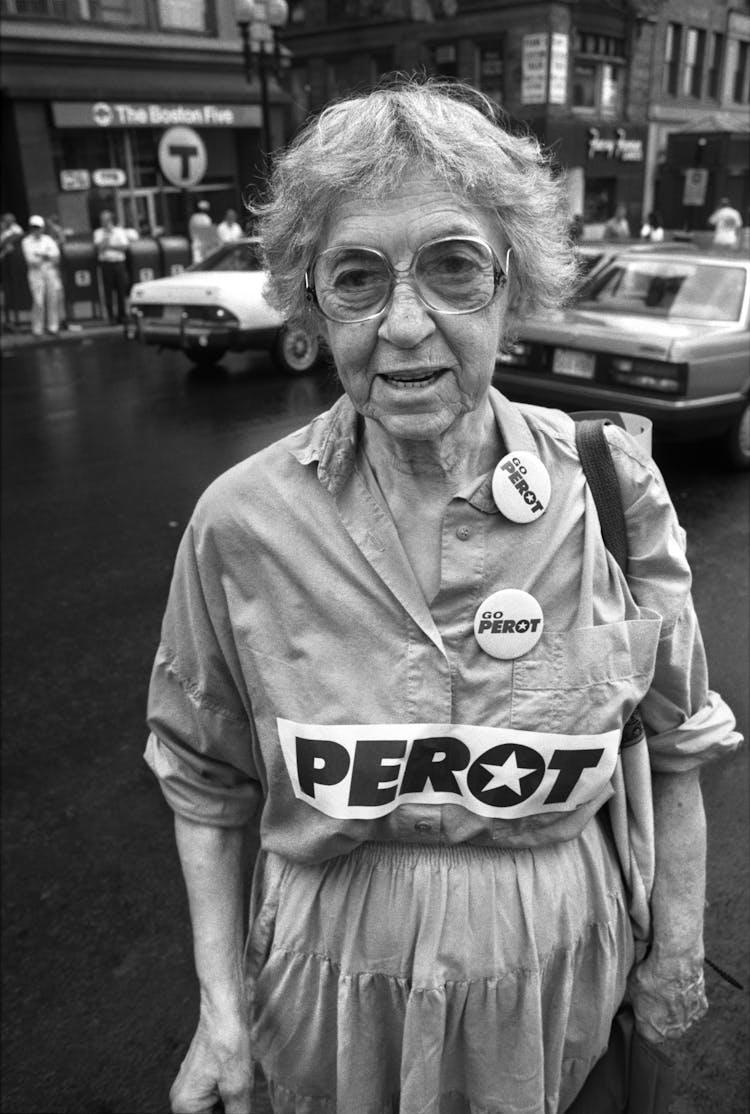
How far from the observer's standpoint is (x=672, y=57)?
35.8 m

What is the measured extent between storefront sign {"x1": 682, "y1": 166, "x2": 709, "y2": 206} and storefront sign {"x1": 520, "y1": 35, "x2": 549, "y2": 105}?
520cm

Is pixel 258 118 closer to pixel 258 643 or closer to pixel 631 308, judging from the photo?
pixel 631 308

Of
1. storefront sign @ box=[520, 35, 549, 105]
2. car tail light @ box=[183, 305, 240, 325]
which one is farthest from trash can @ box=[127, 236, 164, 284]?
storefront sign @ box=[520, 35, 549, 105]

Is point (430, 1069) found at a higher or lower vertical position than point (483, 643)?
lower

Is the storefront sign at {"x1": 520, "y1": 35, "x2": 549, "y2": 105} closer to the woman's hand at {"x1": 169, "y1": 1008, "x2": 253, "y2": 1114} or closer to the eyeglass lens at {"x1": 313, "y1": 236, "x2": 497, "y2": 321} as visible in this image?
the eyeglass lens at {"x1": 313, "y1": 236, "x2": 497, "y2": 321}

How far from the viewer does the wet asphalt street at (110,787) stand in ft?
8.32

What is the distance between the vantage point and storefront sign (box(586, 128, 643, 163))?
32.7m

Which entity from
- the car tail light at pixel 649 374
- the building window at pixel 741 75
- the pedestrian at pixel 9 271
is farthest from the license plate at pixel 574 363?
the building window at pixel 741 75

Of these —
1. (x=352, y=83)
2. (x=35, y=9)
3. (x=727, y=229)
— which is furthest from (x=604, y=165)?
(x=352, y=83)

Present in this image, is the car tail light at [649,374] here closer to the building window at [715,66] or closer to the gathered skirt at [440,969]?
the gathered skirt at [440,969]

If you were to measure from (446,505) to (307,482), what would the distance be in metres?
0.20

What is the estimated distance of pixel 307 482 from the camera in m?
1.41

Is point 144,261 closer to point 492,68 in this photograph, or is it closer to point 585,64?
point 492,68

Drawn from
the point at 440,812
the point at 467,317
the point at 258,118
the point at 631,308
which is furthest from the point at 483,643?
the point at 258,118
